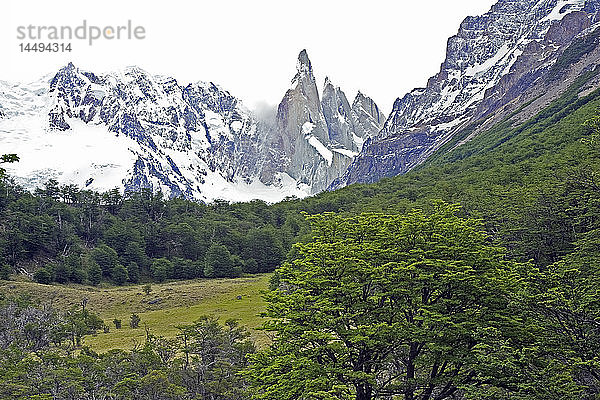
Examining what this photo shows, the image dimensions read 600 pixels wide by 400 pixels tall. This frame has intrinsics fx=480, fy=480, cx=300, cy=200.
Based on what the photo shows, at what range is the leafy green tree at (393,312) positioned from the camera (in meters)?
15.3

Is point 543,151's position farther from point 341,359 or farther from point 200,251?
point 341,359

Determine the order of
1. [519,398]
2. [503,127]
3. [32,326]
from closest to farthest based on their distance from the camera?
1. [519,398]
2. [32,326]
3. [503,127]

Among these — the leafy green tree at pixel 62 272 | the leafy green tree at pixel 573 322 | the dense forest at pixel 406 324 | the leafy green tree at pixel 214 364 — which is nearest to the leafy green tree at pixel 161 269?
the leafy green tree at pixel 62 272

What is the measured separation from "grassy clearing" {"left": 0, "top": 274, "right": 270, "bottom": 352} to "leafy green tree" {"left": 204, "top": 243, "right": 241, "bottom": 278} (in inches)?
462

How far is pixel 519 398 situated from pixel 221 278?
7921 cm

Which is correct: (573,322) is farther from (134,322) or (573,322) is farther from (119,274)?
(119,274)

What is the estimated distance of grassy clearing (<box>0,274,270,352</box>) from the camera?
52.6m

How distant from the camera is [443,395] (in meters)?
16.4

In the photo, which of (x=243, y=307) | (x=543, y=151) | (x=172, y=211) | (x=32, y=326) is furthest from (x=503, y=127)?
(x=32, y=326)

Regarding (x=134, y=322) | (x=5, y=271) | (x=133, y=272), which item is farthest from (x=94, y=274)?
(x=134, y=322)

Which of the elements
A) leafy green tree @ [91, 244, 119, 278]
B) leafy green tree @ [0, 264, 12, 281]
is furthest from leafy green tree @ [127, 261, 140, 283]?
leafy green tree @ [0, 264, 12, 281]

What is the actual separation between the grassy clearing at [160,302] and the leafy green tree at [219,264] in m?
11.7

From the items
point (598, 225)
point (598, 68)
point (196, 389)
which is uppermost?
point (598, 68)

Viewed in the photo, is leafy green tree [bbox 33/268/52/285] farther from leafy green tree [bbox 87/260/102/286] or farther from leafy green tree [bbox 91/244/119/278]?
leafy green tree [bbox 91/244/119/278]
